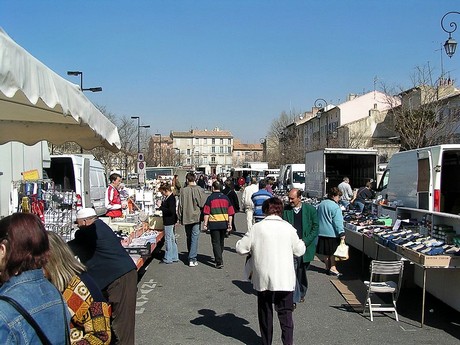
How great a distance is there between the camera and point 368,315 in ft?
22.9

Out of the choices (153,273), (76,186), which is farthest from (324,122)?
(153,273)

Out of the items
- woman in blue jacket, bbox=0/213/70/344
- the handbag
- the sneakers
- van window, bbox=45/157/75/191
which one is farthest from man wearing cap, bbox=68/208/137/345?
van window, bbox=45/157/75/191

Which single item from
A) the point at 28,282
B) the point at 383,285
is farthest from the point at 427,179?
the point at 28,282

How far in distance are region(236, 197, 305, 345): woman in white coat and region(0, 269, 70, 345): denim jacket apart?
3.13m

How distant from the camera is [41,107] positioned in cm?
375

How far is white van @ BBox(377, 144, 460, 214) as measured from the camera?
9.62m

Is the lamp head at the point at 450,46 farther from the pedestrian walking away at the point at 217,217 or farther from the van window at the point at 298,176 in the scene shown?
the van window at the point at 298,176

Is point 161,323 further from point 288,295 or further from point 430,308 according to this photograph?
point 430,308

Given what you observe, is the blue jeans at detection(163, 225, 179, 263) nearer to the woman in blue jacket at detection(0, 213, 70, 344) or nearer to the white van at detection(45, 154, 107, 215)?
the white van at detection(45, 154, 107, 215)

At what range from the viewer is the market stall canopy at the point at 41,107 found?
2.45 m

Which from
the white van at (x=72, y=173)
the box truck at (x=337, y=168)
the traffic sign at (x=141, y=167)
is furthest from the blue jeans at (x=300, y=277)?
the traffic sign at (x=141, y=167)

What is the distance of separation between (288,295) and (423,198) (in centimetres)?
590

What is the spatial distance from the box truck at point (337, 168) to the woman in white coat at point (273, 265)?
592 inches

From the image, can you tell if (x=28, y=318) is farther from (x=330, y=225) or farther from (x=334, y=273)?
(x=334, y=273)
